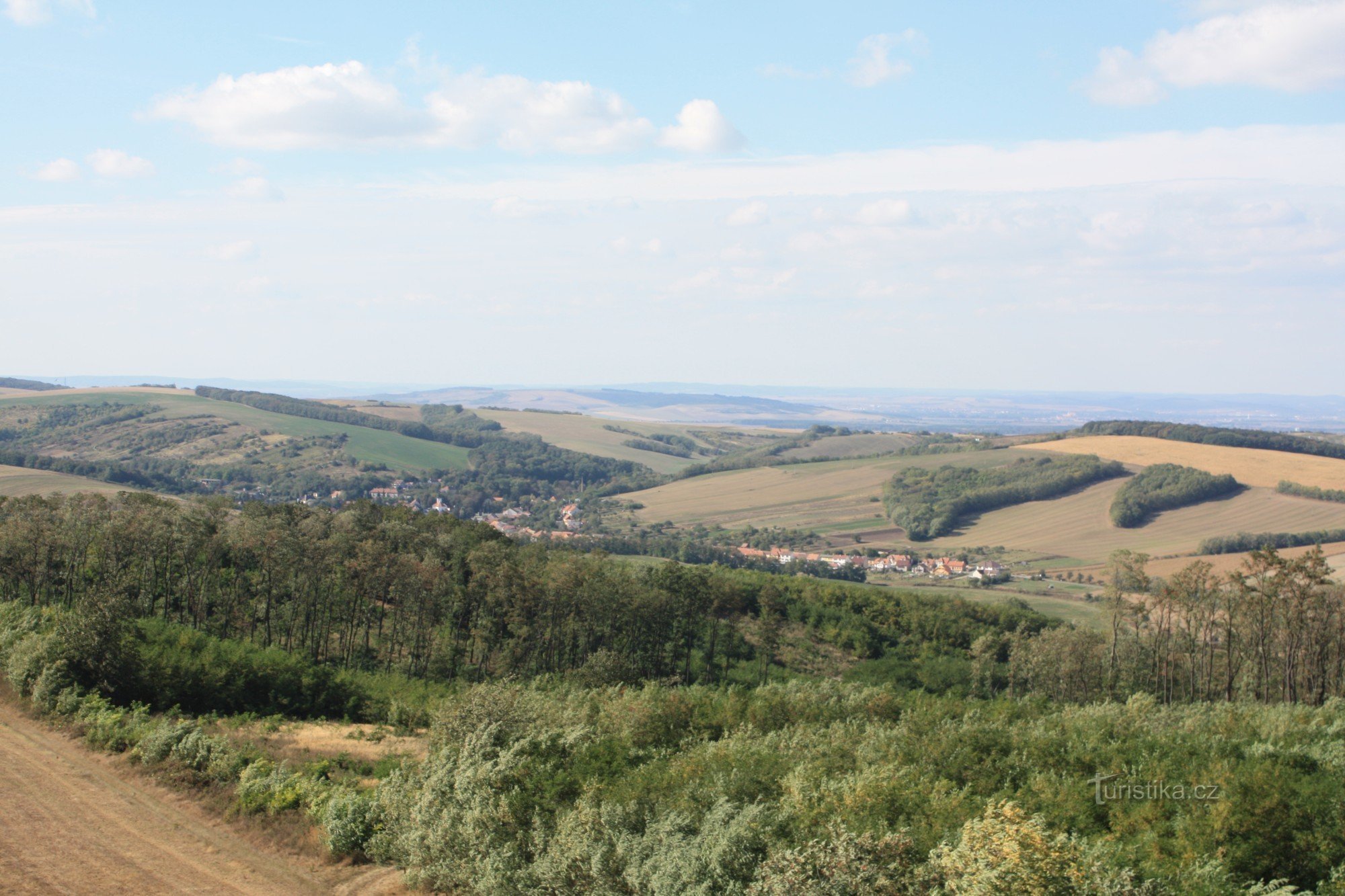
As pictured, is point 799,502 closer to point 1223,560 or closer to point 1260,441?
point 1223,560

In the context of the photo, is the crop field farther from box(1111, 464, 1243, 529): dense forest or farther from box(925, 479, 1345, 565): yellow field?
box(1111, 464, 1243, 529): dense forest

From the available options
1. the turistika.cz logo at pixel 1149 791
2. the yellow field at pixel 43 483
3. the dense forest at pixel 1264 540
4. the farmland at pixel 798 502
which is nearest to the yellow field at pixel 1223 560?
the dense forest at pixel 1264 540

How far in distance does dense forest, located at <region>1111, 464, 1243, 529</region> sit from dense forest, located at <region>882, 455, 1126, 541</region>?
12.2 m

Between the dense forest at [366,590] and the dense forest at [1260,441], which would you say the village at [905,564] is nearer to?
the dense forest at [366,590]

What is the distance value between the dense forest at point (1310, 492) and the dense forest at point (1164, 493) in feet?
19.9

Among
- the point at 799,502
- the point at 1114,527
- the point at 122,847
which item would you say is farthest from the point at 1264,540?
the point at 122,847

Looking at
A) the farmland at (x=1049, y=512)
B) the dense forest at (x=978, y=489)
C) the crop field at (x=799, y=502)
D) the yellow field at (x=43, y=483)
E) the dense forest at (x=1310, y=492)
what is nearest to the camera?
the yellow field at (x=43, y=483)

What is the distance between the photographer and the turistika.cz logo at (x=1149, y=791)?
17625 millimetres

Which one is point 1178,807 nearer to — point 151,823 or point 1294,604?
point 151,823

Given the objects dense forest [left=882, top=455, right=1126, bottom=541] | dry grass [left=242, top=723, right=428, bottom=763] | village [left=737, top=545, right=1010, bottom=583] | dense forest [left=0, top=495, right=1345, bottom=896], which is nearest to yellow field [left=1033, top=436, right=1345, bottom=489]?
dense forest [left=882, top=455, right=1126, bottom=541]

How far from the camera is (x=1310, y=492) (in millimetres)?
135500

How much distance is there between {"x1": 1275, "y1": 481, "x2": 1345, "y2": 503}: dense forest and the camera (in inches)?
5202

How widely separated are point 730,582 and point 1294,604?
1383 inches

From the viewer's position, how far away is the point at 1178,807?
17.2 m
